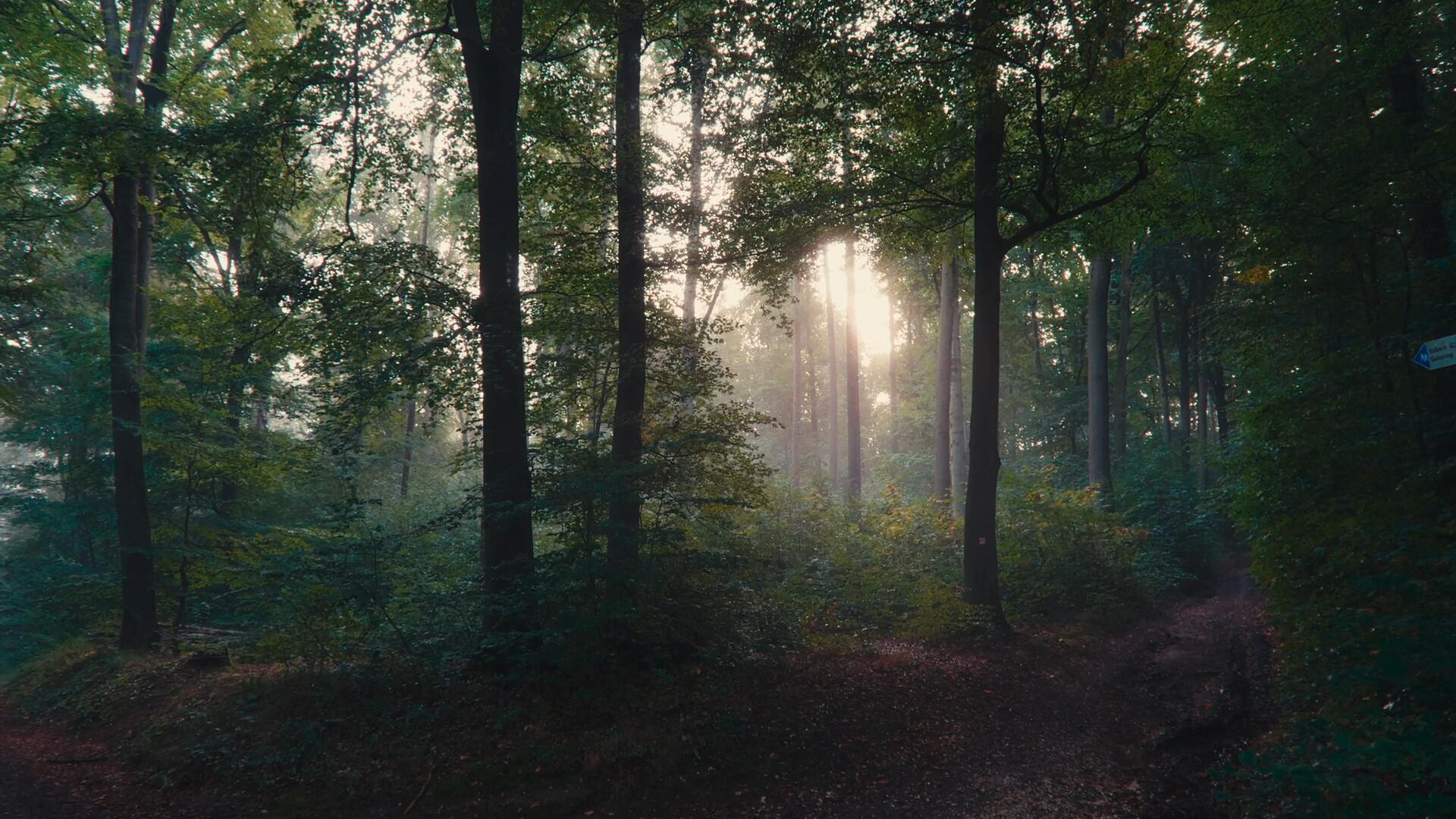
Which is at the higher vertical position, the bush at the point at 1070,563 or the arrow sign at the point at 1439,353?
the arrow sign at the point at 1439,353

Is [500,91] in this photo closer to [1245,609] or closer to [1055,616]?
[1055,616]

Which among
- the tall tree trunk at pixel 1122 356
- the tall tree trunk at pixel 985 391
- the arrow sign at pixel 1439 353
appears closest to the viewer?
the arrow sign at pixel 1439 353

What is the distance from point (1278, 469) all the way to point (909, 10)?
794 cm

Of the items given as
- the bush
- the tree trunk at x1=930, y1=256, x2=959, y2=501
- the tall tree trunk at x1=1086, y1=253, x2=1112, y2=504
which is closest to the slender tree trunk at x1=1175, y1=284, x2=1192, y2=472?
the tall tree trunk at x1=1086, y1=253, x2=1112, y2=504

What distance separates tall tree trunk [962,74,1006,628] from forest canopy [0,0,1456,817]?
63 millimetres

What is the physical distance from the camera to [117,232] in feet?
38.5

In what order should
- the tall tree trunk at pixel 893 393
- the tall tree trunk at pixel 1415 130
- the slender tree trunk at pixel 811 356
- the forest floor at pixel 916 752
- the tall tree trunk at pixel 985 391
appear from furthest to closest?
the slender tree trunk at pixel 811 356 → the tall tree trunk at pixel 893 393 → the tall tree trunk at pixel 985 391 → the tall tree trunk at pixel 1415 130 → the forest floor at pixel 916 752

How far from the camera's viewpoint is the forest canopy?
Result: 19.6 ft

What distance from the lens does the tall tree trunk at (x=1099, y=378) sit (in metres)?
16.5

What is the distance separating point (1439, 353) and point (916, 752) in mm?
6040

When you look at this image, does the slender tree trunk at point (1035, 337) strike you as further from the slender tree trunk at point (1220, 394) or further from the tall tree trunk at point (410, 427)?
the tall tree trunk at point (410, 427)

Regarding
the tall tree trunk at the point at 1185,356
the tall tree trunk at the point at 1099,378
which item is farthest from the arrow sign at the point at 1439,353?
the tall tree trunk at the point at 1185,356

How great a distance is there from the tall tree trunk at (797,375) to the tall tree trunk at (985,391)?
477 inches

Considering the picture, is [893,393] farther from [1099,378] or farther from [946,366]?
[1099,378]
